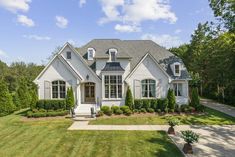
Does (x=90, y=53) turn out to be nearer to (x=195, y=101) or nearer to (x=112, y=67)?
(x=112, y=67)

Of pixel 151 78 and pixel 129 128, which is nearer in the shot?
pixel 129 128

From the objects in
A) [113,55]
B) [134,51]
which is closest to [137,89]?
[113,55]

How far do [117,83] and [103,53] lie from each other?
4325 millimetres

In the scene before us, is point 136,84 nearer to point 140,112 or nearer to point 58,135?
point 140,112

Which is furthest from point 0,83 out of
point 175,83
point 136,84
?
point 175,83

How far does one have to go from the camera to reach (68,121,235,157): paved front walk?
46.8 ft

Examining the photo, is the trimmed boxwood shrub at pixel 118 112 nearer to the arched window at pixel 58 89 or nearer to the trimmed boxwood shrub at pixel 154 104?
the trimmed boxwood shrub at pixel 154 104

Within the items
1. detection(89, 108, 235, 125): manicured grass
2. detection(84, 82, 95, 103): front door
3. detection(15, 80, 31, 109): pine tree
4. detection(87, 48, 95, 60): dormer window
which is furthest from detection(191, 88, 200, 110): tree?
detection(15, 80, 31, 109): pine tree

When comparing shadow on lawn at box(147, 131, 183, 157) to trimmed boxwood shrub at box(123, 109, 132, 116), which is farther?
trimmed boxwood shrub at box(123, 109, 132, 116)

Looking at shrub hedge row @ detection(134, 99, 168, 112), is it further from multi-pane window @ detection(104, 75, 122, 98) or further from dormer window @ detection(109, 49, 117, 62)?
dormer window @ detection(109, 49, 117, 62)

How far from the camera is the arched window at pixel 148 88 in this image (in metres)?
27.1

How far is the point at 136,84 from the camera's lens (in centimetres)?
2700

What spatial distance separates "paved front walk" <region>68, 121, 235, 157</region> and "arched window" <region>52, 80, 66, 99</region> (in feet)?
18.6

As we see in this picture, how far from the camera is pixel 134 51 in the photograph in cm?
3111
